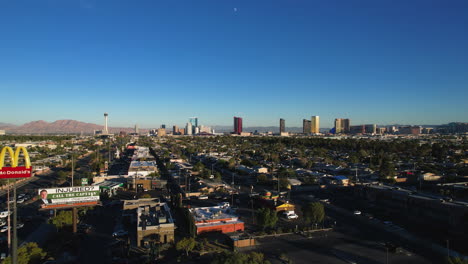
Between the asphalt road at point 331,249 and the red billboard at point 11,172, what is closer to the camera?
the red billboard at point 11,172

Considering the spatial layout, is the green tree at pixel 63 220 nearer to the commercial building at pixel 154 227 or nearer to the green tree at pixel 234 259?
the commercial building at pixel 154 227

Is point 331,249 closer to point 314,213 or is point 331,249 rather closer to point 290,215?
point 314,213

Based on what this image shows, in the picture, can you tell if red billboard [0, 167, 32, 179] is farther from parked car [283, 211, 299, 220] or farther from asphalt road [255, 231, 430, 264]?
parked car [283, 211, 299, 220]

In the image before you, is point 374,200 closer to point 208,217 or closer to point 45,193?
point 208,217

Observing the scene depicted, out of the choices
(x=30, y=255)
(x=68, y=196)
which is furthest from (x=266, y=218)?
(x=30, y=255)

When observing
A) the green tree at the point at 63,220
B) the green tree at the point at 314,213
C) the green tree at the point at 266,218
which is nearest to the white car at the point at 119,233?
the green tree at the point at 63,220

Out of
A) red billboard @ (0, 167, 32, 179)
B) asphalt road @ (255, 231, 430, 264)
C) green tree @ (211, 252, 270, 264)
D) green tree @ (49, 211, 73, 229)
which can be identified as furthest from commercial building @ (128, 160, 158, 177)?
green tree @ (211, 252, 270, 264)
